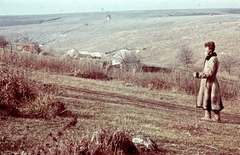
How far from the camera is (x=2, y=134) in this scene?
6418mm

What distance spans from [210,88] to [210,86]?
0.18 feet

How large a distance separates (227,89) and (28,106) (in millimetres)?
12394

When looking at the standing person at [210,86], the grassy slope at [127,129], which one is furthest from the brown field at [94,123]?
the standing person at [210,86]

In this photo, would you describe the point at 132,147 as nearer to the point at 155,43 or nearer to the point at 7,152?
the point at 7,152

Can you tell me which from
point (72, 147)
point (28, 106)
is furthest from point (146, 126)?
point (72, 147)

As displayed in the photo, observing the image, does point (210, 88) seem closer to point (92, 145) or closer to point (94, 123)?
point (94, 123)

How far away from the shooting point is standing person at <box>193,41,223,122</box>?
30.4 ft

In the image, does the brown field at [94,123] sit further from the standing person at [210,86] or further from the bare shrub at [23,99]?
the standing person at [210,86]

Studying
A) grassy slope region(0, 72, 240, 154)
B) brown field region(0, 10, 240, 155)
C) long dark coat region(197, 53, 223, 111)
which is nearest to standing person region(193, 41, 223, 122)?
long dark coat region(197, 53, 223, 111)

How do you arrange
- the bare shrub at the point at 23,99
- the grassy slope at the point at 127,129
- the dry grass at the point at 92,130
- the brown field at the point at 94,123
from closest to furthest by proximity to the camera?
the dry grass at the point at 92,130 < the brown field at the point at 94,123 < the grassy slope at the point at 127,129 < the bare shrub at the point at 23,99

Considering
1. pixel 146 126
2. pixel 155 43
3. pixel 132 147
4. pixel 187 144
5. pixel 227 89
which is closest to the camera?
pixel 132 147

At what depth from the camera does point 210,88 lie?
370 inches

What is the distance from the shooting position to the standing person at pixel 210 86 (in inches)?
365

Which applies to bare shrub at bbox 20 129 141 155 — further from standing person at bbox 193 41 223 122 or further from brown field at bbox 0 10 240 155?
standing person at bbox 193 41 223 122
